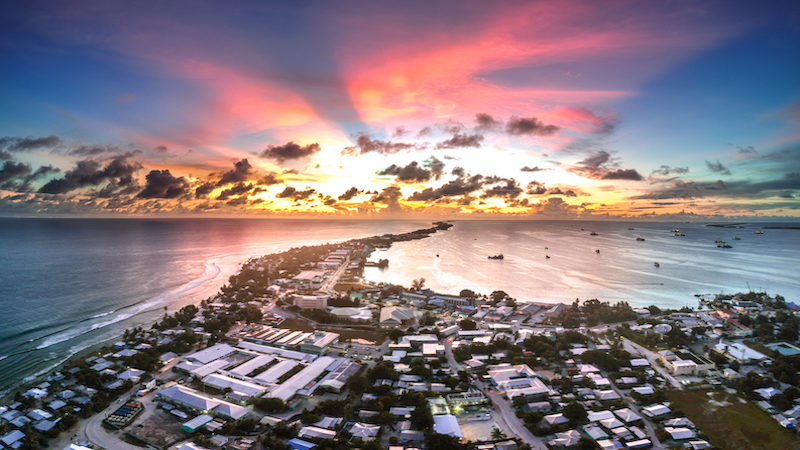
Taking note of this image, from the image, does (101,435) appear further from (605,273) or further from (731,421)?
(605,273)

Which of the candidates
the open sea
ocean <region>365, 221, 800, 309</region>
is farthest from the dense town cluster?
ocean <region>365, 221, 800, 309</region>

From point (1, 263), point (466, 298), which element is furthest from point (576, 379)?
point (1, 263)

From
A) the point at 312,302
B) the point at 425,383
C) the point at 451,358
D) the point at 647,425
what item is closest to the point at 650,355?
the point at 647,425

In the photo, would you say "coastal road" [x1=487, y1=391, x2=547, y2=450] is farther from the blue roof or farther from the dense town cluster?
the blue roof

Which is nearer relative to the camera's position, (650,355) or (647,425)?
(647,425)

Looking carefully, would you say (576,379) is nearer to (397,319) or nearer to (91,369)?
(397,319)
